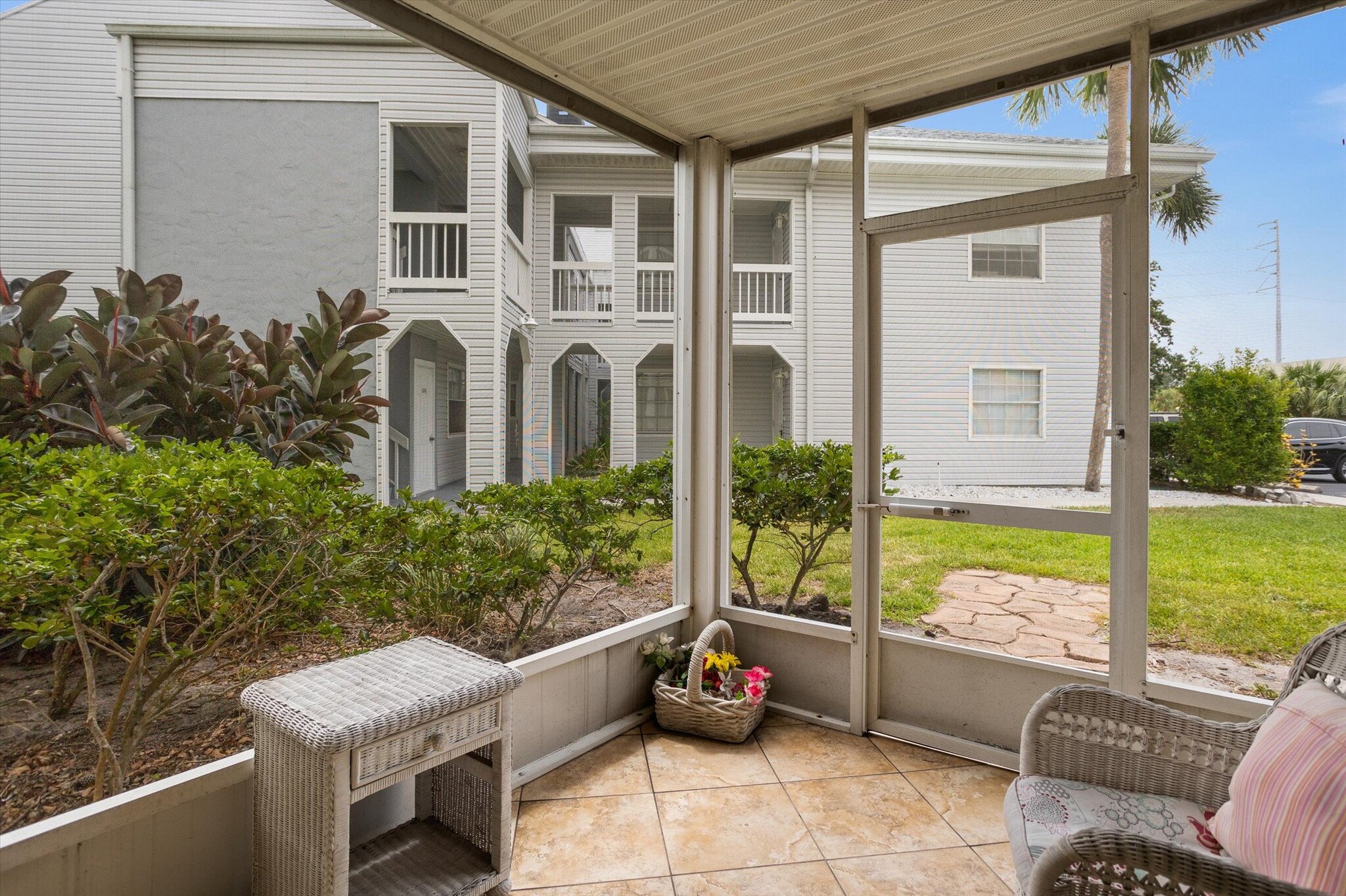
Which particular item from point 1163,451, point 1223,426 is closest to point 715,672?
point 1163,451

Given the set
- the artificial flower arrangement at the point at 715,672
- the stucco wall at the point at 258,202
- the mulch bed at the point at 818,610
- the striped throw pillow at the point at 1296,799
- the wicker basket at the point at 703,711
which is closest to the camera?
the striped throw pillow at the point at 1296,799

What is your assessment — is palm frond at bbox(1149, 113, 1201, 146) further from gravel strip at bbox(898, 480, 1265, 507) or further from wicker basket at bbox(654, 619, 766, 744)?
wicker basket at bbox(654, 619, 766, 744)

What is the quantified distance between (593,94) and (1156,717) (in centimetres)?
269

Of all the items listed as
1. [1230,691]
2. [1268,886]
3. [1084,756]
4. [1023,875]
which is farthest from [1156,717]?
[1230,691]

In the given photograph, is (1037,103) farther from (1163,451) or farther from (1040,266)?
(1163,451)

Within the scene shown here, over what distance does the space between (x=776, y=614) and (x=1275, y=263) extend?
7.38 ft

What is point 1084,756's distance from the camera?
5.56ft

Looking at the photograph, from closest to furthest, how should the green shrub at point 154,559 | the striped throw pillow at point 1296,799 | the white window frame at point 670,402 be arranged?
the striped throw pillow at point 1296,799 < the green shrub at point 154,559 < the white window frame at point 670,402

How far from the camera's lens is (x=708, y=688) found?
9.79ft

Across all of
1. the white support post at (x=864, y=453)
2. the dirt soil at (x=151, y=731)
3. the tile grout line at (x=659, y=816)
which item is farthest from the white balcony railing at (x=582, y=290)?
the tile grout line at (x=659, y=816)

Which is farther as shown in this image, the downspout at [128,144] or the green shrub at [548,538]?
the green shrub at [548,538]

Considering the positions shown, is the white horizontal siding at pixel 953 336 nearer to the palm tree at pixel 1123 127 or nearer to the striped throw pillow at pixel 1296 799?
the palm tree at pixel 1123 127

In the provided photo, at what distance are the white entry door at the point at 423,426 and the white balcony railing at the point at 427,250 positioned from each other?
24cm

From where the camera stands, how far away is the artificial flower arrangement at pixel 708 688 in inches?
112
